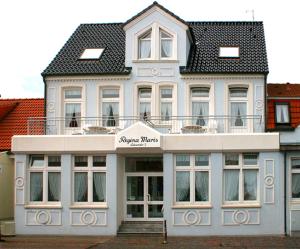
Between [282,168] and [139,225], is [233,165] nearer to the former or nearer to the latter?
[282,168]

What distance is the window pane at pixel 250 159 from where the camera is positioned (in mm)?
27875

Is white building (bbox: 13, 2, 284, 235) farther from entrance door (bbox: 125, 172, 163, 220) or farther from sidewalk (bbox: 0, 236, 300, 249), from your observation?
sidewalk (bbox: 0, 236, 300, 249)

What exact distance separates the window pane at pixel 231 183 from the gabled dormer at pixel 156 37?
5457 millimetres

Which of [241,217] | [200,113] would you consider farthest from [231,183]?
[200,113]

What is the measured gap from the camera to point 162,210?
2877cm

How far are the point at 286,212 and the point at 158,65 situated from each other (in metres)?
8.45

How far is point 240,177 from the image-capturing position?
27.8m

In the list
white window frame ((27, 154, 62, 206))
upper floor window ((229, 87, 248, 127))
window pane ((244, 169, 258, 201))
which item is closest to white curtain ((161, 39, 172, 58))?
upper floor window ((229, 87, 248, 127))

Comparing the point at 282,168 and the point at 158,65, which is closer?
the point at 282,168

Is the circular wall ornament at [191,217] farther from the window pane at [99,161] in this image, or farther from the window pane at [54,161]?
the window pane at [54,161]

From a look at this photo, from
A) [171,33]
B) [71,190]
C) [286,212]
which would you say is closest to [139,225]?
[71,190]

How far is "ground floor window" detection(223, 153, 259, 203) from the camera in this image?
1094 inches

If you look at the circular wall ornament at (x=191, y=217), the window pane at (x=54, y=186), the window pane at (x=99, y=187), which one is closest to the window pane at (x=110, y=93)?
the window pane at (x=99, y=187)

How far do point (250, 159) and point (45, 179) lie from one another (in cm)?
866
